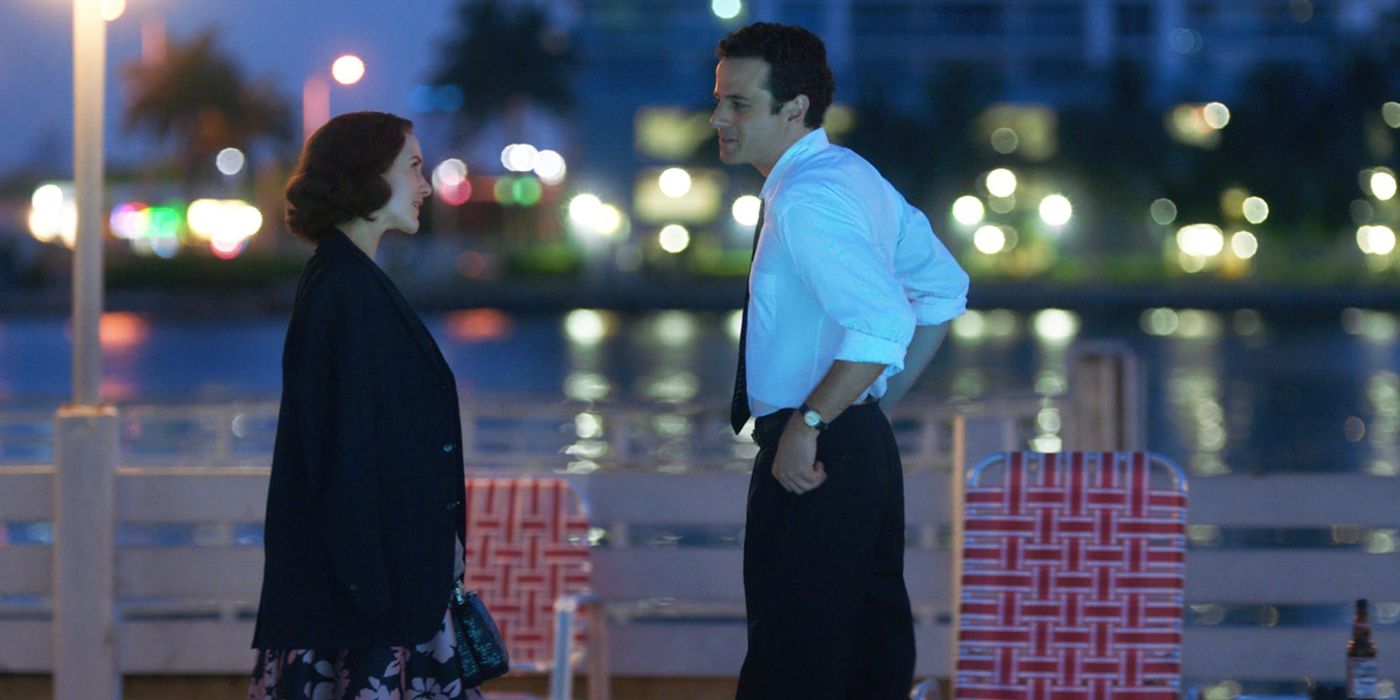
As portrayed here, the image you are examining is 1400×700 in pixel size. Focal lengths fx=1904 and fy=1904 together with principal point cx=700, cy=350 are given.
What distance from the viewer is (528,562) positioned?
5.64m

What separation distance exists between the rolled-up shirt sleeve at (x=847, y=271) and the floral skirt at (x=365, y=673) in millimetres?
1007

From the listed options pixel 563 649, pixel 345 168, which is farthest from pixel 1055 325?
pixel 345 168

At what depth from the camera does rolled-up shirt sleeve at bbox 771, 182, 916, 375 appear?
346 centimetres

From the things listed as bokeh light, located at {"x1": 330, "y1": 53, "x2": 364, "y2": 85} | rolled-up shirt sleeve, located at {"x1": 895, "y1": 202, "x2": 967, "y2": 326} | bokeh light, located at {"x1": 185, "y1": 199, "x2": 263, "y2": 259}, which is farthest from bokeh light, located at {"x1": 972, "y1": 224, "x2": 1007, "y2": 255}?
rolled-up shirt sleeve, located at {"x1": 895, "y1": 202, "x2": 967, "y2": 326}

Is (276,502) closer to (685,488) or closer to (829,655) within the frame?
(829,655)

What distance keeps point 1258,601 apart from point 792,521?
2.68 metres

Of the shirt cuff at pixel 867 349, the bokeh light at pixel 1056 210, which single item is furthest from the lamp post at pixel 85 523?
the bokeh light at pixel 1056 210

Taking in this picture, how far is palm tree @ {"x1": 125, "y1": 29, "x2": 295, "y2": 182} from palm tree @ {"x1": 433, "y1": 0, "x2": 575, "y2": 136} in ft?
46.7

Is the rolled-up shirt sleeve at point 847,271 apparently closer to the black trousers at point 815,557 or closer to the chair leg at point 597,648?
the black trousers at point 815,557

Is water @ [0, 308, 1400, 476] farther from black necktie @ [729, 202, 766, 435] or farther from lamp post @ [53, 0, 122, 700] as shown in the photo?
black necktie @ [729, 202, 766, 435]

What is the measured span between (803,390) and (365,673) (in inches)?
39.6

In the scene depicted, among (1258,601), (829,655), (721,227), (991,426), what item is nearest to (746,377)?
(829,655)

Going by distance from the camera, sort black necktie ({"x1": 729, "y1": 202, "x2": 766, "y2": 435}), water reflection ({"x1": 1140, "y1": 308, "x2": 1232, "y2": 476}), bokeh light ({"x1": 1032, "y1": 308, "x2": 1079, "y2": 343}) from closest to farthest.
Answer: black necktie ({"x1": 729, "y1": 202, "x2": 766, "y2": 435}), water reflection ({"x1": 1140, "y1": 308, "x2": 1232, "y2": 476}), bokeh light ({"x1": 1032, "y1": 308, "x2": 1079, "y2": 343})

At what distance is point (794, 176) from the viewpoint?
3557mm
